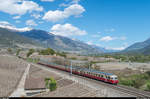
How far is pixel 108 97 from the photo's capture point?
94.8 ft

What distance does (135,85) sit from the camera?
163 feet

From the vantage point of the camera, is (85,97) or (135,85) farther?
(135,85)

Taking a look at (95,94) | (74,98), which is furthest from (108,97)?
(74,98)

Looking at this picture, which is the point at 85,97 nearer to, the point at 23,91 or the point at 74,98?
the point at 74,98

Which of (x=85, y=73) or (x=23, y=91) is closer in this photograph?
(x=23, y=91)

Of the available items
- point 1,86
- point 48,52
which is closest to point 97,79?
point 1,86

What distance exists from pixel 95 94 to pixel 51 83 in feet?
50.2

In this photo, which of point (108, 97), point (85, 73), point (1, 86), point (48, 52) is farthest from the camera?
point (48, 52)

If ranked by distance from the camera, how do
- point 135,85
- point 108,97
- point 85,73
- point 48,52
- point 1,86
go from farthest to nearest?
1. point 48,52
2. point 85,73
3. point 135,85
4. point 1,86
5. point 108,97

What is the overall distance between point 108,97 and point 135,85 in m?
23.9

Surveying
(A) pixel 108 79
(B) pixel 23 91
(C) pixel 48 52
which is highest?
(C) pixel 48 52

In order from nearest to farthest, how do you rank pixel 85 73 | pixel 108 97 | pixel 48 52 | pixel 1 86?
pixel 108 97 → pixel 1 86 → pixel 85 73 → pixel 48 52

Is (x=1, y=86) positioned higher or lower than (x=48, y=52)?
lower

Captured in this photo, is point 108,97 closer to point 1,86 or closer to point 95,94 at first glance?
point 95,94
